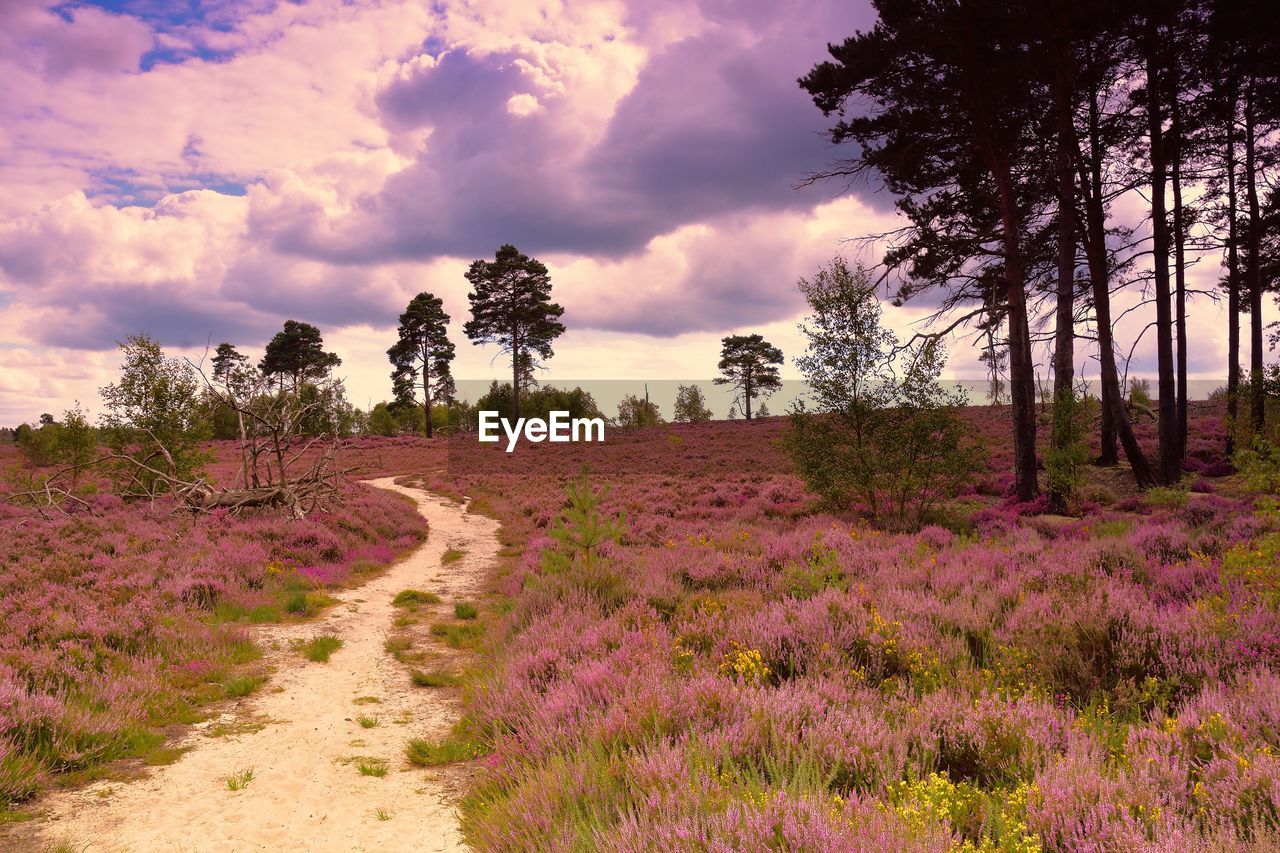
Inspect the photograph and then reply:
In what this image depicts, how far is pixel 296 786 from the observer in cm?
528

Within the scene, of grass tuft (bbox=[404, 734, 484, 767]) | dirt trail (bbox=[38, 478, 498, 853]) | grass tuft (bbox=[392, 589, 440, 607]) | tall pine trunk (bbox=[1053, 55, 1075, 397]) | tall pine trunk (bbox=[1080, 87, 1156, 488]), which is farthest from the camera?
tall pine trunk (bbox=[1080, 87, 1156, 488])

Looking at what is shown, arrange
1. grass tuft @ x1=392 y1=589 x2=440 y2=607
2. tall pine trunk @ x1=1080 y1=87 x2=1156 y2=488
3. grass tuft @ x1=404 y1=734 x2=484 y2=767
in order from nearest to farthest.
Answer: grass tuft @ x1=404 y1=734 x2=484 y2=767, grass tuft @ x1=392 y1=589 x2=440 y2=607, tall pine trunk @ x1=1080 y1=87 x2=1156 y2=488

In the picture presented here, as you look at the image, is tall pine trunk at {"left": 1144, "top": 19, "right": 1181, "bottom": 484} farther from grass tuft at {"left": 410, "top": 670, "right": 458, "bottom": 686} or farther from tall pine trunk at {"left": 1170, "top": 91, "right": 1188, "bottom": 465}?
grass tuft at {"left": 410, "top": 670, "right": 458, "bottom": 686}

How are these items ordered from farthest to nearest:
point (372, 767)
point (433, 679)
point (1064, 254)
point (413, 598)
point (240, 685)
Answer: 1. point (1064, 254)
2. point (413, 598)
3. point (433, 679)
4. point (240, 685)
5. point (372, 767)

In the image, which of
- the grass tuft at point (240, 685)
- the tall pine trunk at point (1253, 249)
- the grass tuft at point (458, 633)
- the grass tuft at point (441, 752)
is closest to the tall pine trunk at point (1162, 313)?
the tall pine trunk at point (1253, 249)

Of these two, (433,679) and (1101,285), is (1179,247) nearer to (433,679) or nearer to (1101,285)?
(1101,285)

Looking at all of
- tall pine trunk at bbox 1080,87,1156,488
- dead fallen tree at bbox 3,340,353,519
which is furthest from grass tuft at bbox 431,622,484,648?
tall pine trunk at bbox 1080,87,1156,488

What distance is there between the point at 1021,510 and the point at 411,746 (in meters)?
16.9

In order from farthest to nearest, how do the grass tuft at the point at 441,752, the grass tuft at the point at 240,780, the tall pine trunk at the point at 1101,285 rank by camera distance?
the tall pine trunk at the point at 1101,285, the grass tuft at the point at 441,752, the grass tuft at the point at 240,780

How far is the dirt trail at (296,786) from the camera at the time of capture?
14.8 ft

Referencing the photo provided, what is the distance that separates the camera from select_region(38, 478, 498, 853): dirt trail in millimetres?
4504

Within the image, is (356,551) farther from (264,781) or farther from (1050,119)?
(1050,119)

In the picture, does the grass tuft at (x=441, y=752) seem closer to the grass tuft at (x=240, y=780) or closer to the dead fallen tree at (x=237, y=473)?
the grass tuft at (x=240, y=780)

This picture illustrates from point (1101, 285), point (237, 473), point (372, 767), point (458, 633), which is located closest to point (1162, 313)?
point (1101, 285)
